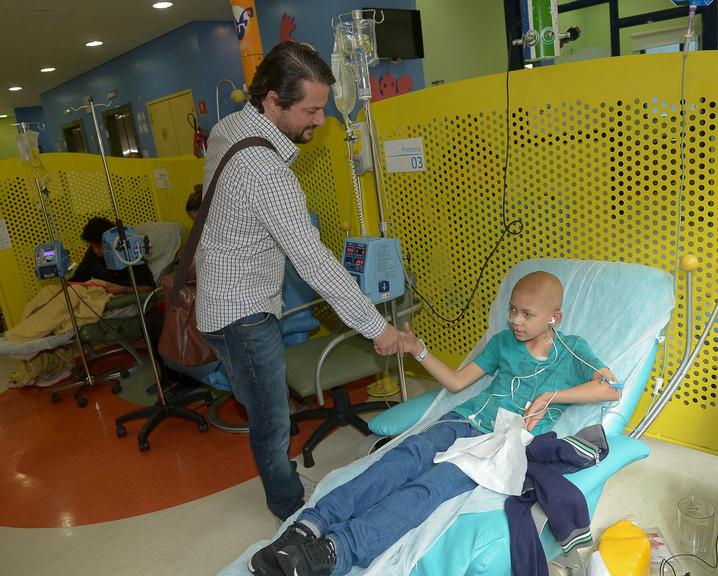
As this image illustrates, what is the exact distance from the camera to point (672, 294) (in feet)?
6.32

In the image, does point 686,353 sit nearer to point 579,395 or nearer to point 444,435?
point 579,395

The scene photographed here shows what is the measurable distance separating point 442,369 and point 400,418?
232mm

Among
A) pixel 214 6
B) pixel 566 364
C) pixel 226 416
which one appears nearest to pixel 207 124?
pixel 214 6

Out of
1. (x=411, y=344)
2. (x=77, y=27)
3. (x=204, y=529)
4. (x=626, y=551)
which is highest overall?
(x=77, y=27)

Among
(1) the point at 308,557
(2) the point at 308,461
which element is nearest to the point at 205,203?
(1) the point at 308,557

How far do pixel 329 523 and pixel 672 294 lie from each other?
4.27ft

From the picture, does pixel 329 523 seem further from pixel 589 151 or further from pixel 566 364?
pixel 589 151

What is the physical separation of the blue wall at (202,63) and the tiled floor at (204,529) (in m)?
4.53

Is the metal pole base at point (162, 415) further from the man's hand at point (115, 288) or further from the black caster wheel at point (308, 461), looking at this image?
the man's hand at point (115, 288)

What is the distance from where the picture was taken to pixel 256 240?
191 cm

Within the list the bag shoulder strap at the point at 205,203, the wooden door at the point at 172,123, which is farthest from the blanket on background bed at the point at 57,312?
the wooden door at the point at 172,123

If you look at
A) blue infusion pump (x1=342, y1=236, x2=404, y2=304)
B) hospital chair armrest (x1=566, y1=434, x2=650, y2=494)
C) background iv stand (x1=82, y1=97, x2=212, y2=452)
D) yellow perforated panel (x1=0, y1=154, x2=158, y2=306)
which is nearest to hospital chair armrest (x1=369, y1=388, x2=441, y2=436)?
blue infusion pump (x1=342, y1=236, x2=404, y2=304)

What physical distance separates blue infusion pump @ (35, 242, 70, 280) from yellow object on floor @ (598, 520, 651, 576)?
3.51 meters

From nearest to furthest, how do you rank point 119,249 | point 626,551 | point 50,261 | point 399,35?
point 626,551, point 119,249, point 50,261, point 399,35
